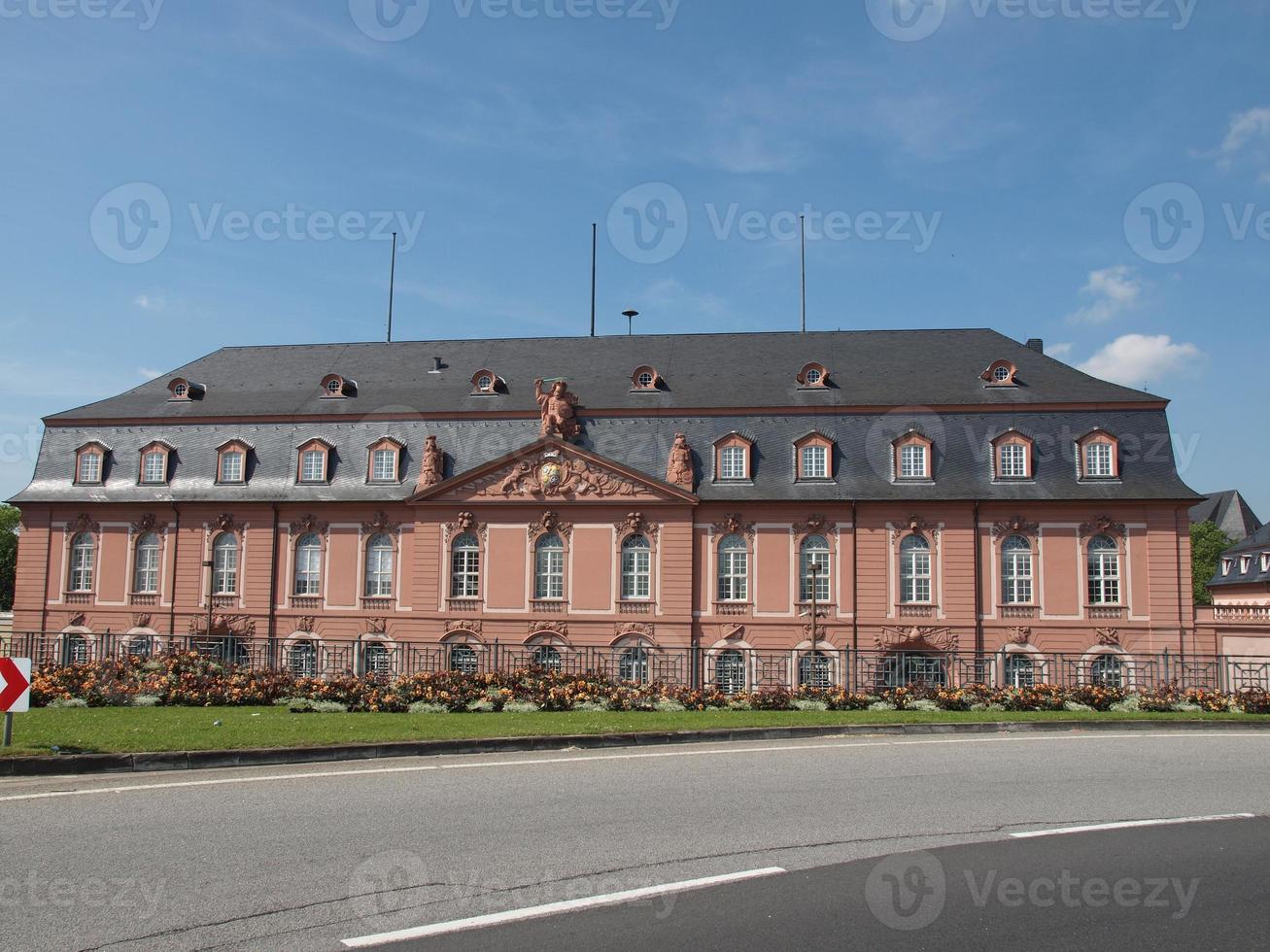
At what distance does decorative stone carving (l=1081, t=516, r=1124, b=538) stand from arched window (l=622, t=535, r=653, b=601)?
14.9 m

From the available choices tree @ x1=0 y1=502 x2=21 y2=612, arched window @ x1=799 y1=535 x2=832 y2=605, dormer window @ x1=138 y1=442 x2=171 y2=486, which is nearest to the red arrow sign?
arched window @ x1=799 y1=535 x2=832 y2=605

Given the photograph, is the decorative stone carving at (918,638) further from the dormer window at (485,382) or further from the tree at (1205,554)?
the tree at (1205,554)

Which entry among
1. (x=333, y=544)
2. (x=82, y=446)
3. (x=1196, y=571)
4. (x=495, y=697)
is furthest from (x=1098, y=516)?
(x=1196, y=571)

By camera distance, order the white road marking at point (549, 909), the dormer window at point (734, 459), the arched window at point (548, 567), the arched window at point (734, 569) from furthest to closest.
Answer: the arched window at point (548, 567) < the dormer window at point (734, 459) < the arched window at point (734, 569) < the white road marking at point (549, 909)

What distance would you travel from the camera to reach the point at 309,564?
38844 millimetres

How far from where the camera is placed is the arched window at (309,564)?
A: 38719 mm

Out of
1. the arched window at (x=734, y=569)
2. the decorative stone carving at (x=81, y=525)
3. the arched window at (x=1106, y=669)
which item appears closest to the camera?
the arched window at (x=1106, y=669)

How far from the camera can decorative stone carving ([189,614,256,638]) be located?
125 feet

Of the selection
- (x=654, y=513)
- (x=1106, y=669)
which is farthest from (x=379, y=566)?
(x=1106, y=669)

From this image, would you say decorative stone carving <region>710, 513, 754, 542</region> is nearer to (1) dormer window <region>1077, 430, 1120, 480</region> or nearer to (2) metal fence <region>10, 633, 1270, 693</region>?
(2) metal fence <region>10, 633, 1270, 693</region>

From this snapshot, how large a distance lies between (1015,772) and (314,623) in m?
30.5

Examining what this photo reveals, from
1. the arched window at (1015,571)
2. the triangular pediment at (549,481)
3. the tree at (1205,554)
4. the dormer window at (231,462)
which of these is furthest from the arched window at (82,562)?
the tree at (1205,554)

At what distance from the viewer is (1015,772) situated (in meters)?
12.9

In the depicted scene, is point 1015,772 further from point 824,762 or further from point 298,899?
point 298,899
